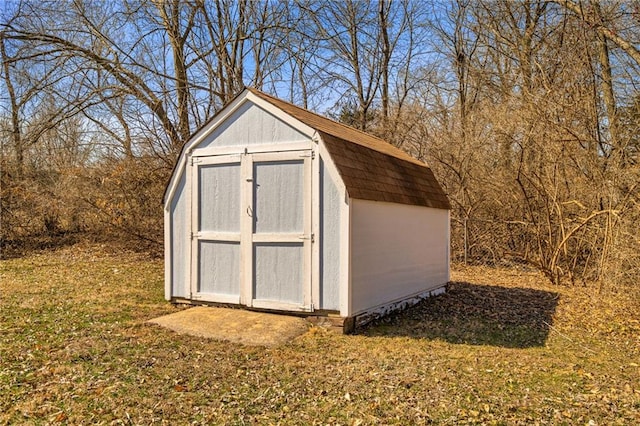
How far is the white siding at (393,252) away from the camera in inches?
246

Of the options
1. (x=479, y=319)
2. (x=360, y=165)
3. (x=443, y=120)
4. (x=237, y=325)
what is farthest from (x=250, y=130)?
(x=443, y=120)

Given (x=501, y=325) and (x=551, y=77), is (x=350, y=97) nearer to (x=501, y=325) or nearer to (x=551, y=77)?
(x=551, y=77)

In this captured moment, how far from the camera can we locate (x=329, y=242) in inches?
243

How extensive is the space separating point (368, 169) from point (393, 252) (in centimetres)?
130

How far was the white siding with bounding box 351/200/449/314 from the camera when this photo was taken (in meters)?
6.25

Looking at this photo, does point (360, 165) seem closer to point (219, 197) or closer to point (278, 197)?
point (278, 197)

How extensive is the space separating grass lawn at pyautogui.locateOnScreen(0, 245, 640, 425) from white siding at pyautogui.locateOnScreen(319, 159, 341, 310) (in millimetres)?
537

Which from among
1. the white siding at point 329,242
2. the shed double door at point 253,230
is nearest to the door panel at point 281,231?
the shed double door at point 253,230

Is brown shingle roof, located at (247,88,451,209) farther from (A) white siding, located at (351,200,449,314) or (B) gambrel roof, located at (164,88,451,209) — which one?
(A) white siding, located at (351,200,449,314)

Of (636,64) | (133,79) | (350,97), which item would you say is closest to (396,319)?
(636,64)

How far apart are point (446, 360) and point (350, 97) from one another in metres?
15.9

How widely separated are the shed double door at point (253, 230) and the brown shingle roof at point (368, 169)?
18.5 inches

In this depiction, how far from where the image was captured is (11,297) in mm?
7738

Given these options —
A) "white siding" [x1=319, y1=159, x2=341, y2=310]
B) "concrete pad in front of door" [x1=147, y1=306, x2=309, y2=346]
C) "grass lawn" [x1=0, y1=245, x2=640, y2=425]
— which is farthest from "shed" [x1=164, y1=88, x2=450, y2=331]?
"grass lawn" [x1=0, y1=245, x2=640, y2=425]
